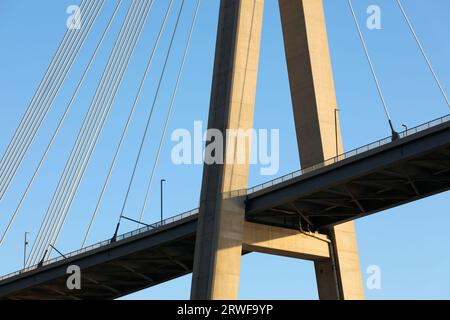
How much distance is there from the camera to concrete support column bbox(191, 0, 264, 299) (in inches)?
1826

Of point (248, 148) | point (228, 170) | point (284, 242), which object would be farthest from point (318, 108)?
point (284, 242)

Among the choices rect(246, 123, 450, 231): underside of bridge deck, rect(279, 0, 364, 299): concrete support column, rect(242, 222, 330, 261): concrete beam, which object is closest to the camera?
rect(246, 123, 450, 231): underside of bridge deck

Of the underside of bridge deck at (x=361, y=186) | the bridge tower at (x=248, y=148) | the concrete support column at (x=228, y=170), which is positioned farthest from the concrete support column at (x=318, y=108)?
the concrete support column at (x=228, y=170)

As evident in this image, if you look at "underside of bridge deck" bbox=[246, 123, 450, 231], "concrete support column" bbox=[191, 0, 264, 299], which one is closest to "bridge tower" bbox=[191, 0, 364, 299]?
"concrete support column" bbox=[191, 0, 264, 299]

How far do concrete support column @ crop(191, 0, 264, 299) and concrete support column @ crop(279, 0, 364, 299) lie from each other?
187cm

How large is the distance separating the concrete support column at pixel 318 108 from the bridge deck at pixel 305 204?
3.46 ft

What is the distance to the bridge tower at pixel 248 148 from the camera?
153 ft

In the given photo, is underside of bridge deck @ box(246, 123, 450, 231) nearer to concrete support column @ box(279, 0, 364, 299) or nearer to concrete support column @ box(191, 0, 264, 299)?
concrete support column @ box(191, 0, 264, 299)

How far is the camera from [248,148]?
47281 millimetres

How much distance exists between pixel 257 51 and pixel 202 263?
9.73 meters

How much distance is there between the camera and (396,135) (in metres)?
43.1

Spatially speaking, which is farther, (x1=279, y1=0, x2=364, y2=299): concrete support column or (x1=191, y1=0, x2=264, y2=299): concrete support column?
(x1=279, y1=0, x2=364, y2=299): concrete support column

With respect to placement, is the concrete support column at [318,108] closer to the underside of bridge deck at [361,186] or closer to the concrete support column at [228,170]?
the underside of bridge deck at [361,186]
